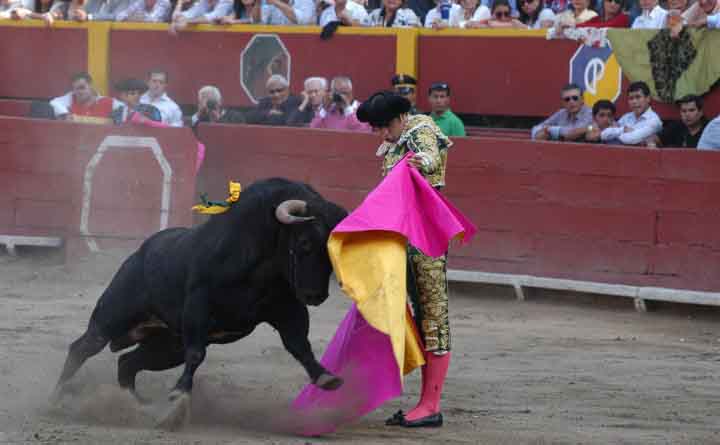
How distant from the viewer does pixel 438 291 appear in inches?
189

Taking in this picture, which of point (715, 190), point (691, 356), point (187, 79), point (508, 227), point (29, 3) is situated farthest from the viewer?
point (29, 3)

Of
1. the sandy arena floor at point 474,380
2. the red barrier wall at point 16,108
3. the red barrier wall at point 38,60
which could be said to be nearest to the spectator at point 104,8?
the red barrier wall at point 38,60

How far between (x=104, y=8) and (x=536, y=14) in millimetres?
4201

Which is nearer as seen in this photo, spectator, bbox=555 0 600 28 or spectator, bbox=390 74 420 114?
spectator, bbox=390 74 420 114

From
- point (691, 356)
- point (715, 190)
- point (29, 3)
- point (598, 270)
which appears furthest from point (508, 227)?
point (29, 3)

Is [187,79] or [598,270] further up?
[187,79]

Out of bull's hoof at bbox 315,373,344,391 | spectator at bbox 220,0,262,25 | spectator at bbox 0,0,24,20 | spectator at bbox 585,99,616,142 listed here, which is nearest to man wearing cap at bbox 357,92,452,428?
bull's hoof at bbox 315,373,344,391

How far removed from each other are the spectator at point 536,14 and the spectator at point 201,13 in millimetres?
2595

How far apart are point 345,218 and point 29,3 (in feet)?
26.7

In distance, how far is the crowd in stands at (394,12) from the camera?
8.71 meters

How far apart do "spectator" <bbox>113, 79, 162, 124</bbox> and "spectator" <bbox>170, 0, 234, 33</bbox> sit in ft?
4.57

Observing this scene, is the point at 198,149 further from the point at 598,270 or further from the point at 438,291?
the point at 438,291

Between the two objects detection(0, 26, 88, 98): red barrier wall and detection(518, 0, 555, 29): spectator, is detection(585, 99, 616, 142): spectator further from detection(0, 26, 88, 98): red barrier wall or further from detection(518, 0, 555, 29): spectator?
detection(0, 26, 88, 98): red barrier wall

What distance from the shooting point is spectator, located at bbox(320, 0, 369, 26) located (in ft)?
33.7
